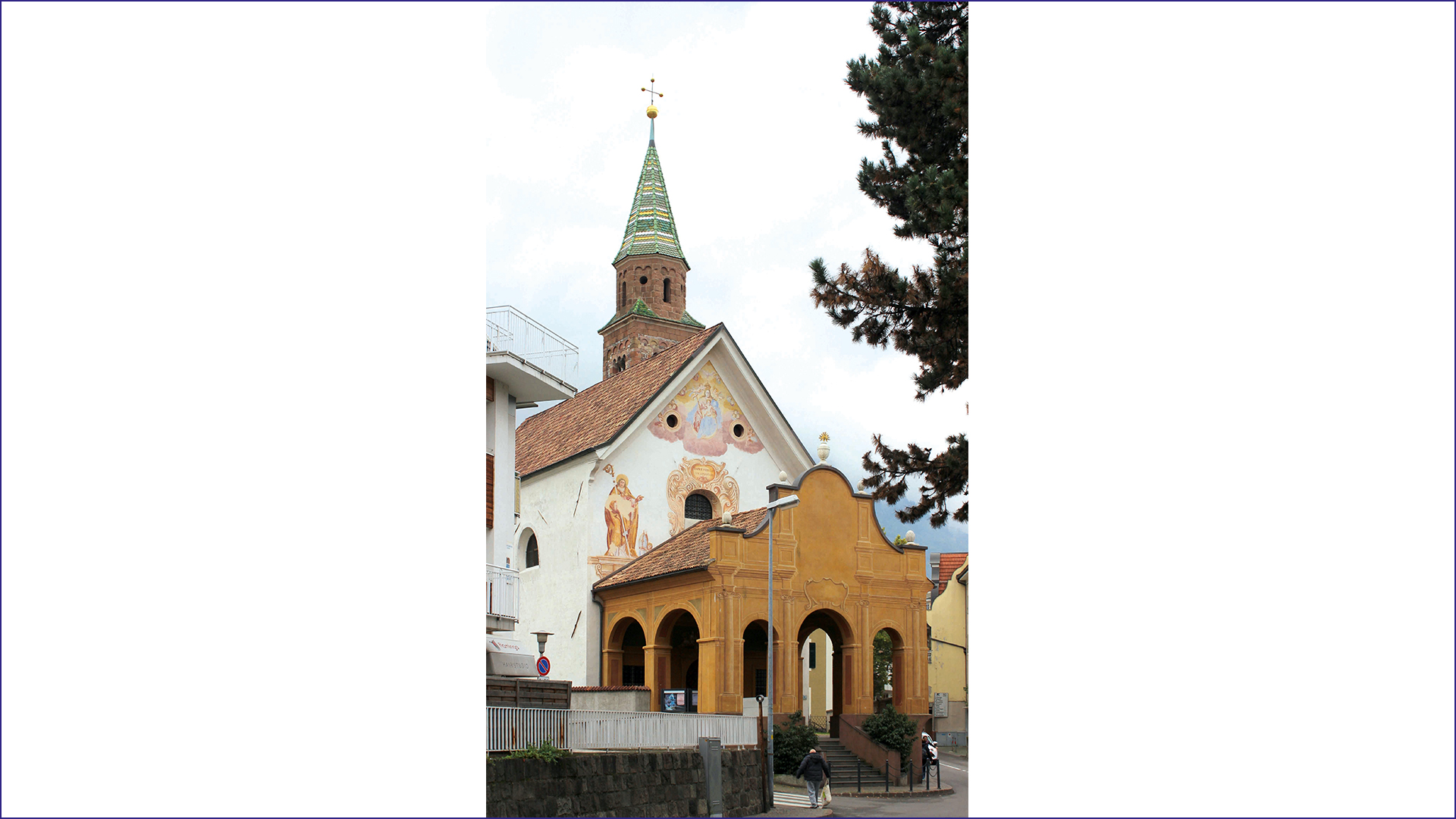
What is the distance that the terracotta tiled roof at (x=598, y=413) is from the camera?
1048 inches

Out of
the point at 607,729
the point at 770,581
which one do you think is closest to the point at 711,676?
the point at 770,581


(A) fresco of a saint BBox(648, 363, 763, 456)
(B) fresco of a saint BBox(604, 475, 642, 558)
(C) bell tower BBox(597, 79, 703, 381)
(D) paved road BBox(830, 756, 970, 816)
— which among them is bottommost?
(D) paved road BBox(830, 756, 970, 816)

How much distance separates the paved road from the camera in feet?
56.2

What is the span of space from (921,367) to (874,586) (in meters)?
11.5

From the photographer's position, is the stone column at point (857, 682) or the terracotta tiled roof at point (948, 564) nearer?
the stone column at point (857, 682)

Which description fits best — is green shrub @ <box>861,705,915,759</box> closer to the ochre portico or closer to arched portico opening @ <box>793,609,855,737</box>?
the ochre portico

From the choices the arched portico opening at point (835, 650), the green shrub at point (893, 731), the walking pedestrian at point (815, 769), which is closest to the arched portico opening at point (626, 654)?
the arched portico opening at point (835, 650)

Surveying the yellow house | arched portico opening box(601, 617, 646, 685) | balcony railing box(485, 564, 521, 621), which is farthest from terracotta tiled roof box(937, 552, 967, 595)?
balcony railing box(485, 564, 521, 621)

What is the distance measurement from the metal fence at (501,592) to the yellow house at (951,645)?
63.0 feet

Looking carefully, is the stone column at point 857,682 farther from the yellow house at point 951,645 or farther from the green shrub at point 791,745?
the yellow house at point 951,645

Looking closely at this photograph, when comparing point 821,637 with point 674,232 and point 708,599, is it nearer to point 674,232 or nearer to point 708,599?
point 708,599

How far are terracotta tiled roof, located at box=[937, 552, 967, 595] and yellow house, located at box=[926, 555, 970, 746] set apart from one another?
0.77 metres

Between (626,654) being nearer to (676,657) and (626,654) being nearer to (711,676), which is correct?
(676,657)
